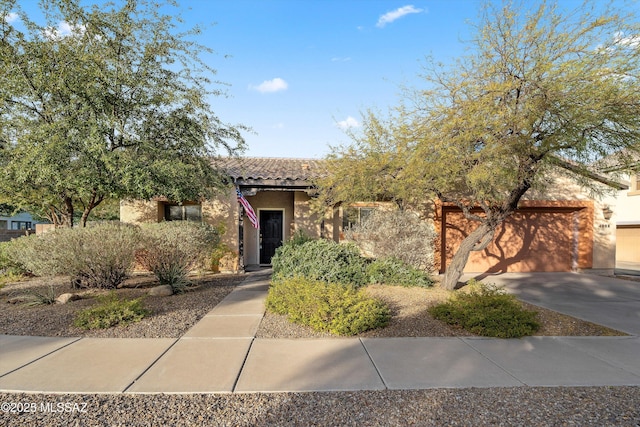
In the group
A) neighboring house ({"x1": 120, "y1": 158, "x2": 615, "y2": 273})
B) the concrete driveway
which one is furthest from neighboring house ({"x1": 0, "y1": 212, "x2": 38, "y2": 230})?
the concrete driveway

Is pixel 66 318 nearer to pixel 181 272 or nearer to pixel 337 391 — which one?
pixel 181 272

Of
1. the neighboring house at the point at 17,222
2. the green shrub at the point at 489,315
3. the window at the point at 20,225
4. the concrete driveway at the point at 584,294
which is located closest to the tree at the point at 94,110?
the green shrub at the point at 489,315

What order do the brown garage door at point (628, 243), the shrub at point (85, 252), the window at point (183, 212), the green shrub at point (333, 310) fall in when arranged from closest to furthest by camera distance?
1. the green shrub at point (333, 310)
2. the shrub at point (85, 252)
3. the window at point (183, 212)
4. the brown garage door at point (628, 243)

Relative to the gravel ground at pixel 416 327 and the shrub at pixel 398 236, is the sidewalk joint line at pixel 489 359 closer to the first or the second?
the gravel ground at pixel 416 327

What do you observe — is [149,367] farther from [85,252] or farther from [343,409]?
[85,252]

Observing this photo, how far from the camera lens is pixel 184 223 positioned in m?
8.57

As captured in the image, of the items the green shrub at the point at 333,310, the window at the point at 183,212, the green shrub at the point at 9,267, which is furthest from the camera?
the window at the point at 183,212

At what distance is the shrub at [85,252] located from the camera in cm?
702

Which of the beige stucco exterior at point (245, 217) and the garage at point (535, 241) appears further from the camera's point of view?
the garage at point (535, 241)

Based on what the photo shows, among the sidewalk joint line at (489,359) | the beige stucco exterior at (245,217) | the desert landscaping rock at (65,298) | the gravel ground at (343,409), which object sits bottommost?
the sidewalk joint line at (489,359)

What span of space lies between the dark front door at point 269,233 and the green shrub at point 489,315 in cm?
800

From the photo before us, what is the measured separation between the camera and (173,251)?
314 inches

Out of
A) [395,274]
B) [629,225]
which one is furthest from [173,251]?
[629,225]

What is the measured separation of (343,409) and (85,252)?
6591mm
